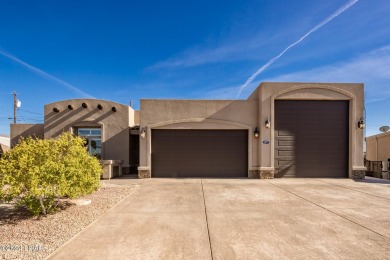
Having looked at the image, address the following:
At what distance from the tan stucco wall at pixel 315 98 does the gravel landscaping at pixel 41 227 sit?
25.8 feet

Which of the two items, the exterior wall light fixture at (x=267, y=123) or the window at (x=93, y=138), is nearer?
the exterior wall light fixture at (x=267, y=123)

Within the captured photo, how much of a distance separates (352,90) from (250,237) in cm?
1088

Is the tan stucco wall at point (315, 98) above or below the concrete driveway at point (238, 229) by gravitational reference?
above

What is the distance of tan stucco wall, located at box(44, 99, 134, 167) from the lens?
12.5 meters

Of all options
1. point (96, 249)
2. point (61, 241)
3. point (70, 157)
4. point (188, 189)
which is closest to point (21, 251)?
point (61, 241)

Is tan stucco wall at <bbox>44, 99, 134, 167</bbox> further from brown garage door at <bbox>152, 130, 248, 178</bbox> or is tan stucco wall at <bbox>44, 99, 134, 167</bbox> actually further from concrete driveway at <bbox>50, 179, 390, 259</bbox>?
concrete driveway at <bbox>50, 179, 390, 259</bbox>

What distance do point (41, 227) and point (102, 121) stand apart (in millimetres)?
8839

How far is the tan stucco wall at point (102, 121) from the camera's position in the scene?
40.9 ft

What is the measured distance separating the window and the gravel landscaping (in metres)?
6.86

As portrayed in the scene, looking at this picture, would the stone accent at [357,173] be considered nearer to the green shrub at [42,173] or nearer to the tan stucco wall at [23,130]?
the green shrub at [42,173]

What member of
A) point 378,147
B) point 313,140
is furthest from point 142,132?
point 378,147

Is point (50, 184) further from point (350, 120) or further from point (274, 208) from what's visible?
point (350, 120)

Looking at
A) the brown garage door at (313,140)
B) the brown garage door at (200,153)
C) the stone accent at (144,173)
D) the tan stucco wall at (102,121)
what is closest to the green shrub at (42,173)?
the stone accent at (144,173)

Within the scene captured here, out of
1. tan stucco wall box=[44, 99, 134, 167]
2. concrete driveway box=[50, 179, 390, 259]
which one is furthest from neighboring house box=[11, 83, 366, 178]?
concrete driveway box=[50, 179, 390, 259]
